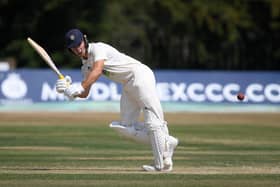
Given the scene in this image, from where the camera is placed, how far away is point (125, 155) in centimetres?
1410

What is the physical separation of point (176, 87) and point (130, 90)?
61.3ft

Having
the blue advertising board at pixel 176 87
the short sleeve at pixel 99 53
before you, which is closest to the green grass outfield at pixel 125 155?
the short sleeve at pixel 99 53

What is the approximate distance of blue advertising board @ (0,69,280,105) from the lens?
29.0 meters

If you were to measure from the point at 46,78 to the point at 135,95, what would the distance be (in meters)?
18.6

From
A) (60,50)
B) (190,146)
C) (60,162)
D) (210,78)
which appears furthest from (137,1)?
(60,162)

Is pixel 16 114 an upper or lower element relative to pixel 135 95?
lower

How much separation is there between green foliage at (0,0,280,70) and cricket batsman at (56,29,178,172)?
106ft

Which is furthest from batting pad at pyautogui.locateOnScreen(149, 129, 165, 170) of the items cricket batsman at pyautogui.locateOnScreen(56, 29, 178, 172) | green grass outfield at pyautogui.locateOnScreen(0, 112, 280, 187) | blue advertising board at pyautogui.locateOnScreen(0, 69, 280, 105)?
blue advertising board at pyautogui.locateOnScreen(0, 69, 280, 105)

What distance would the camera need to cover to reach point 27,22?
44.8 meters

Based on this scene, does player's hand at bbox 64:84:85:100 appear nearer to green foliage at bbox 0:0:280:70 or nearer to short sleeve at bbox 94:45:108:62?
short sleeve at bbox 94:45:108:62

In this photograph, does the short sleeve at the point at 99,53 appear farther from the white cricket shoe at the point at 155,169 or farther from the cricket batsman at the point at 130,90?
the white cricket shoe at the point at 155,169

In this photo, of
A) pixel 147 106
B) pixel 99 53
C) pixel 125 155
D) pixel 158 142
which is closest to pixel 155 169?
pixel 158 142
